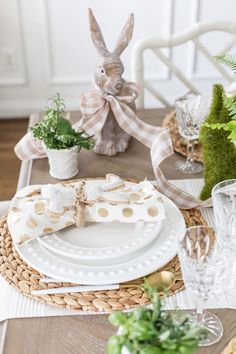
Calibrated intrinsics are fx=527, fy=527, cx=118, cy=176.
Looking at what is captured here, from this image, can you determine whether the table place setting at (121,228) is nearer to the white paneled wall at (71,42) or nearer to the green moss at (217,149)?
the green moss at (217,149)

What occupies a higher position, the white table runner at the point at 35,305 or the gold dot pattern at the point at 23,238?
the gold dot pattern at the point at 23,238

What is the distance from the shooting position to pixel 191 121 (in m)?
1.28

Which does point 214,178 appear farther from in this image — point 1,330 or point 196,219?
point 1,330

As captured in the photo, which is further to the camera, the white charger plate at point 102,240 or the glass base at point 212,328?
the white charger plate at point 102,240

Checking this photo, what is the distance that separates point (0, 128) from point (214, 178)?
215cm

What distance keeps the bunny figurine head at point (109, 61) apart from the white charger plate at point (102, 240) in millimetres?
382

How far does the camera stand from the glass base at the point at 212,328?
825 millimetres

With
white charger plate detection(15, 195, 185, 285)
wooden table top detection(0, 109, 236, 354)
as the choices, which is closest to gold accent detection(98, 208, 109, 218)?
white charger plate detection(15, 195, 185, 285)

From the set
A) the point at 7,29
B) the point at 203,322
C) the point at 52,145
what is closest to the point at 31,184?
the point at 52,145

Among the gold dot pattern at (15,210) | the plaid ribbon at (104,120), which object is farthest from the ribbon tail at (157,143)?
the gold dot pattern at (15,210)

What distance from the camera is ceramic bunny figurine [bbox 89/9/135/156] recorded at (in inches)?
48.2

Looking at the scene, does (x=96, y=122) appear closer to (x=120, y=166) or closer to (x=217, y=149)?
(x=120, y=166)

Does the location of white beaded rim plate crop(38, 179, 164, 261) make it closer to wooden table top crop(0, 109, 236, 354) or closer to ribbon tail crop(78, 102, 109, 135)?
wooden table top crop(0, 109, 236, 354)

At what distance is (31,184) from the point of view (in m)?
1.24
